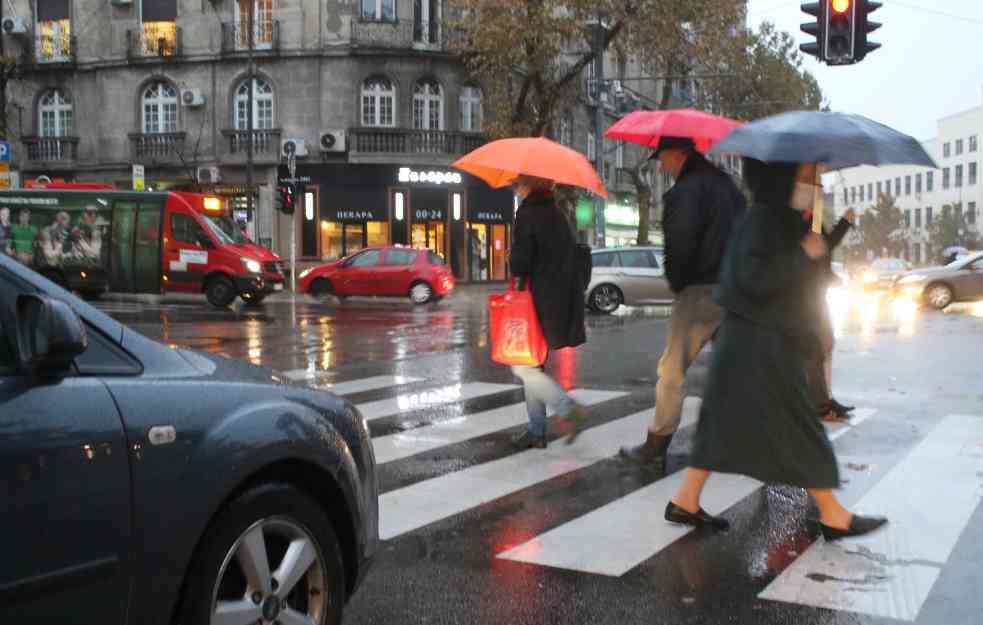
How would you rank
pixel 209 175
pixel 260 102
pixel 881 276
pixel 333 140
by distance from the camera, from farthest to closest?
pixel 881 276 < pixel 260 102 < pixel 209 175 < pixel 333 140

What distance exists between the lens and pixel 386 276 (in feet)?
87.7

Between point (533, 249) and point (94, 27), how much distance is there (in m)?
36.3

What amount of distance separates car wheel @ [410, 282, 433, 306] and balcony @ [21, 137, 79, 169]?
1892cm

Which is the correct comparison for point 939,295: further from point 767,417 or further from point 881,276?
point 767,417

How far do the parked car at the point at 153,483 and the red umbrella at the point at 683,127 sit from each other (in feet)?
11.7

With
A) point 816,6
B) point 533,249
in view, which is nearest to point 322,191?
point 816,6

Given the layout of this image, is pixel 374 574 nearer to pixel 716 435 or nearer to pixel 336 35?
pixel 716 435

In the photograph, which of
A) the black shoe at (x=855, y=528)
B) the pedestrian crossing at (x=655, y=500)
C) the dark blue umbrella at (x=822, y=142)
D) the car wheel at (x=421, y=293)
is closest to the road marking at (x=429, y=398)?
the pedestrian crossing at (x=655, y=500)

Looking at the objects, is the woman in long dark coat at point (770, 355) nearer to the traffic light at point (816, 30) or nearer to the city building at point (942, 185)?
the traffic light at point (816, 30)

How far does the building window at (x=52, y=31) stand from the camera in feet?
128

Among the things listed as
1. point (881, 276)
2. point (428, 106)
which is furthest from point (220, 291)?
point (881, 276)

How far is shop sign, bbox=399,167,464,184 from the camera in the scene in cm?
3703

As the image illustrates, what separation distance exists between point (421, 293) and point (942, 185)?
307ft

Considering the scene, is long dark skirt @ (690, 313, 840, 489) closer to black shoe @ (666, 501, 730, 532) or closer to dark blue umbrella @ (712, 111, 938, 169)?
black shoe @ (666, 501, 730, 532)
